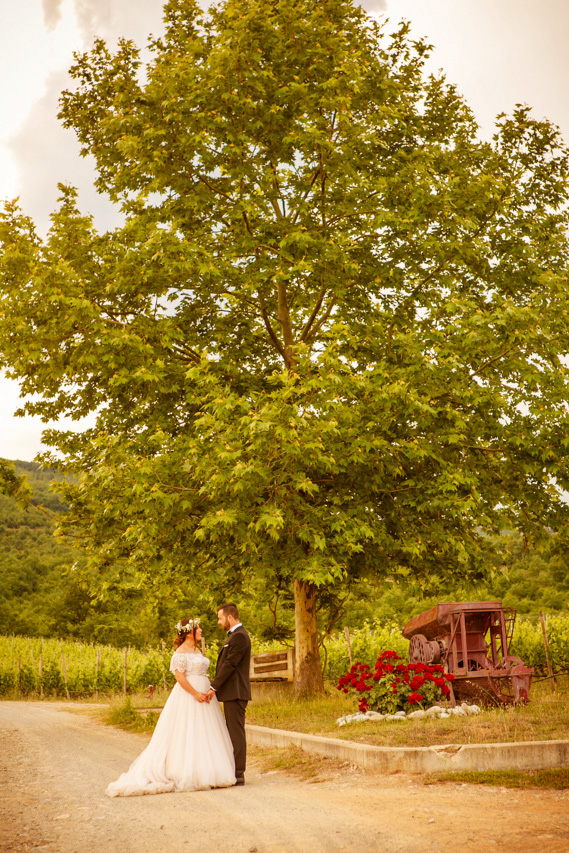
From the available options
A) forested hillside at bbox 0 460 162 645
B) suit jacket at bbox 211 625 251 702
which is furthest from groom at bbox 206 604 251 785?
forested hillside at bbox 0 460 162 645

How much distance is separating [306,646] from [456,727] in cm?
635

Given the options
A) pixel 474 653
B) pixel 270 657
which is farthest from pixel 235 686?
pixel 270 657

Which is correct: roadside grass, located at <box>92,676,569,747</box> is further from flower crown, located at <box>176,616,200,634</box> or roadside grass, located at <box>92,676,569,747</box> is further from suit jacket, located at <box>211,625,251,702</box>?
flower crown, located at <box>176,616,200,634</box>

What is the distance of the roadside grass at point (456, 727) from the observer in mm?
7938

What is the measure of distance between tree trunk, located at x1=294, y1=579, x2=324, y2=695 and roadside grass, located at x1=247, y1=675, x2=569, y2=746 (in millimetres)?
2238

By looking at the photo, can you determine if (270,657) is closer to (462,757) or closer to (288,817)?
(462,757)

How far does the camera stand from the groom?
8.06 m

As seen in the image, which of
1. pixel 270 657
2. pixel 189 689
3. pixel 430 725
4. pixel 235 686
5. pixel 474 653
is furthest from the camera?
pixel 270 657

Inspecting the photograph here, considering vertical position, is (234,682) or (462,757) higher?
(234,682)

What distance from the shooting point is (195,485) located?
1227 cm

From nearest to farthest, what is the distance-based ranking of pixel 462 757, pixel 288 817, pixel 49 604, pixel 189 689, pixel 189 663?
pixel 288 817, pixel 462 757, pixel 189 689, pixel 189 663, pixel 49 604

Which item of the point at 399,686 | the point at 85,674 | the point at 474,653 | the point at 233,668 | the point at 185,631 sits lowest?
the point at 85,674

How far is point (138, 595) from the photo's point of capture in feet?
54.3

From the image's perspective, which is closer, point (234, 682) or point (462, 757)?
point (462, 757)
